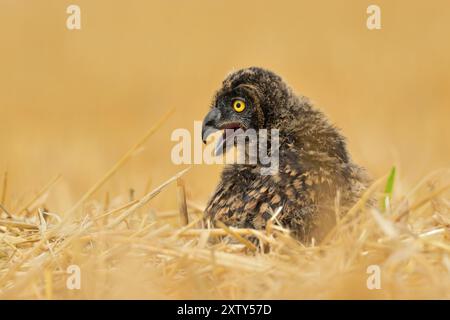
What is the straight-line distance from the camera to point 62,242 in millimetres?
4793

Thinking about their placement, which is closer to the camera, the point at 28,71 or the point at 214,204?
the point at 214,204

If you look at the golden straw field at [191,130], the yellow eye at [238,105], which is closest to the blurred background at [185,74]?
the golden straw field at [191,130]

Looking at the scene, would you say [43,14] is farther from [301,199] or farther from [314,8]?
[301,199]

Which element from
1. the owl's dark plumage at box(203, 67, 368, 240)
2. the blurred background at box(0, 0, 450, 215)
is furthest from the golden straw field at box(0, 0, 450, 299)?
the owl's dark plumage at box(203, 67, 368, 240)

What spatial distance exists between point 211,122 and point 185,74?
931 cm

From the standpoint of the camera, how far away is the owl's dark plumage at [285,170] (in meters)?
4.75

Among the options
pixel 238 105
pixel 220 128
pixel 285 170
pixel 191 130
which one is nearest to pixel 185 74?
pixel 191 130

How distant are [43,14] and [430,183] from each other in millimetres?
12852

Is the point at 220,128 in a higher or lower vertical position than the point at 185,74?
lower

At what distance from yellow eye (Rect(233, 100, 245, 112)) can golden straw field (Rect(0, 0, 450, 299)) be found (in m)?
0.44

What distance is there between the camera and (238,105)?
5.60 metres

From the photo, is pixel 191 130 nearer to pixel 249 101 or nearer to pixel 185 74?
pixel 185 74

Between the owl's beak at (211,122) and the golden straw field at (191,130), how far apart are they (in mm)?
357
